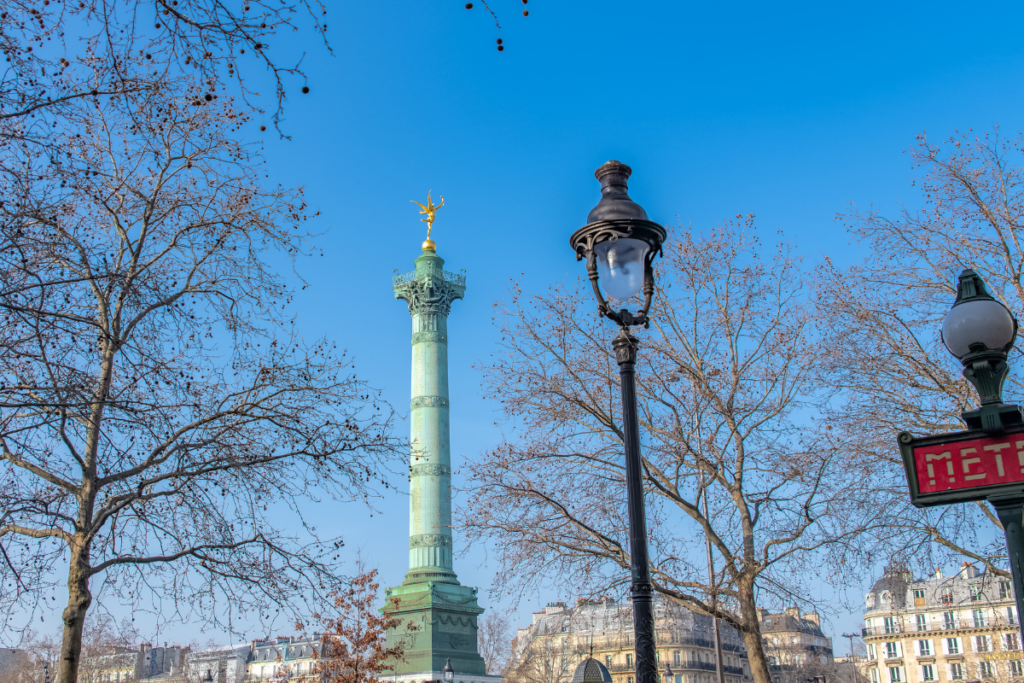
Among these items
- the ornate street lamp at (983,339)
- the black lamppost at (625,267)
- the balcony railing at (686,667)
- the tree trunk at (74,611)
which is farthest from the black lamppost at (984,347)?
the balcony railing at (686,667)

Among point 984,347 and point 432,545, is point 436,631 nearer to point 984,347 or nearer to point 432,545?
point 432,545

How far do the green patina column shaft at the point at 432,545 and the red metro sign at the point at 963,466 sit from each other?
45606 mm

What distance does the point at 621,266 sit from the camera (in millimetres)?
6184

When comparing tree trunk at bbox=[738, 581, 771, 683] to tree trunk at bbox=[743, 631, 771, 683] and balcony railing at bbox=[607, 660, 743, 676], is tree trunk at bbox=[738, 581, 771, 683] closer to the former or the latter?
tree trunk at bbox=[743, 631, 771, 683]

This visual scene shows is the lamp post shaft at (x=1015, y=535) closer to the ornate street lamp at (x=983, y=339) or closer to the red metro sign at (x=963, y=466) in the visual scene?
the red metro sign at (x=963, y=466)

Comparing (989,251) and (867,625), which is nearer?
(989,251)

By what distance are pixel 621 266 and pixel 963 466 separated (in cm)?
270

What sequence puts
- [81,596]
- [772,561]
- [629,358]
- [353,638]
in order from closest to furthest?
1. [629,358]
2. [81,596]
3. [772,561]
4. [353,638]

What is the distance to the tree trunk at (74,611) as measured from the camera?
10.7 metres

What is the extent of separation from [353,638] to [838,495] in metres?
22.9

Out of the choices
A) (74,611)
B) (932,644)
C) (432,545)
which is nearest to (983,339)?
(74,611)

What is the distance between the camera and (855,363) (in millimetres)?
16641

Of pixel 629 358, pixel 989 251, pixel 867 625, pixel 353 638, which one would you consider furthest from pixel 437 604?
pixel 867 625

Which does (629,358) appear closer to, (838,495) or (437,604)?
(838,495)
